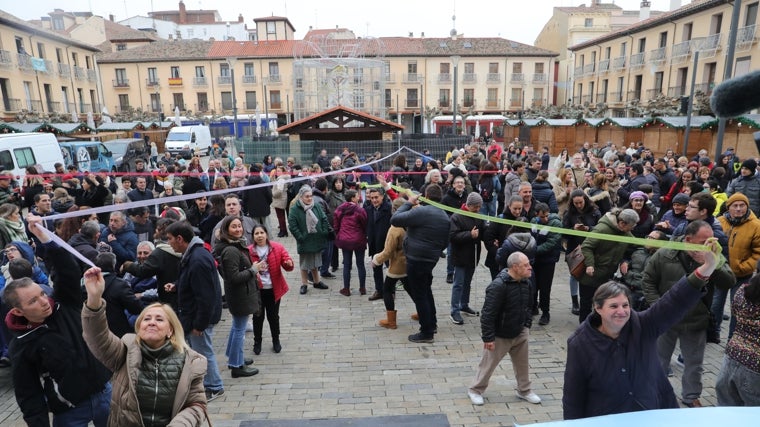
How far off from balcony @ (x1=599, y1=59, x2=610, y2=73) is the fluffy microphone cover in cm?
4405

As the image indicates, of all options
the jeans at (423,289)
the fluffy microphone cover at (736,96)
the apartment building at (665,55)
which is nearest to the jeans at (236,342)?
the jeans at (423,289)

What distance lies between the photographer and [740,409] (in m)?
1.93

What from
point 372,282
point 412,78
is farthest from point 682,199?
point 412,78

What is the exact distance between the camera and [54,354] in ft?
10.1

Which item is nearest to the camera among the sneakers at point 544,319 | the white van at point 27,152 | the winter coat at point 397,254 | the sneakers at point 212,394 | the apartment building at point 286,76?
the sneakers at point 212,394

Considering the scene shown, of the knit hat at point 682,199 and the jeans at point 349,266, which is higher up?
the knit hat at point 682,199

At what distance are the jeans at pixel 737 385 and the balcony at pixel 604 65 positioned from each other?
4247 cm

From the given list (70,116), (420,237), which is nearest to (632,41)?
(420,237)

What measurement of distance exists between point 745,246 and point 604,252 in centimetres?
139

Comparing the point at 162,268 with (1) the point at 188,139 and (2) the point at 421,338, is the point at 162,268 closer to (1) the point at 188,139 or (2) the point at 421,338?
(2) the point at 421,338

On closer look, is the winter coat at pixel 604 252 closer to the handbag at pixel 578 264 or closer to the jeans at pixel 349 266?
the handbag at pixel 578 264

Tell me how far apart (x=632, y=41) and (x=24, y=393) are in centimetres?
4312

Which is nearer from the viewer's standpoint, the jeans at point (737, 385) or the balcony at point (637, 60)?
the jeans at point (737, 385)

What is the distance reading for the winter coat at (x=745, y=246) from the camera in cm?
505
